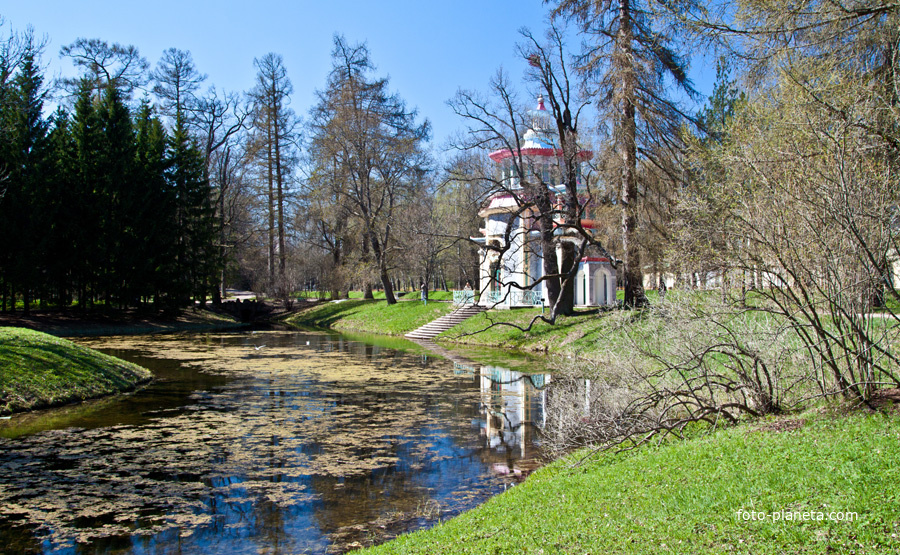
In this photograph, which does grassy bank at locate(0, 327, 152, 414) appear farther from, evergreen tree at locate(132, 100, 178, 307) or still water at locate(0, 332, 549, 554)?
evergreen tree at locate(132, 100, 178, 307)

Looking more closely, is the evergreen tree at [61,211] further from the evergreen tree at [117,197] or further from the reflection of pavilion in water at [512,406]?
the reflection of pavilion in water at [512,406]

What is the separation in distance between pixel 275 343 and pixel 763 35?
73.4 ft

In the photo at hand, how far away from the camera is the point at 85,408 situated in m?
12.5

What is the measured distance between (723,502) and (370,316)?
104 feet

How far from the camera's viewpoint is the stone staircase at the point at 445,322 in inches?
1137

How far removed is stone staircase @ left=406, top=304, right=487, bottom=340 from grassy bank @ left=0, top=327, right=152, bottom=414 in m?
14.6

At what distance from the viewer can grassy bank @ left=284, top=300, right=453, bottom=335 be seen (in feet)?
106

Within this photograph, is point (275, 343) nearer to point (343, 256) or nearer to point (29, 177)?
point (29, 177)

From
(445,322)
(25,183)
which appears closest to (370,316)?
(445,322)

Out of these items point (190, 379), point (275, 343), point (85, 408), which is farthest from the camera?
point (275, 343)

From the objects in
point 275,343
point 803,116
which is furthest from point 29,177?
point 803,116

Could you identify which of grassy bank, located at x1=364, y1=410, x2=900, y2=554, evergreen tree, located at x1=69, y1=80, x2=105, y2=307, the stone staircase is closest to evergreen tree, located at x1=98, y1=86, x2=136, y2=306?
evergreen tree, located at x1=69, y1=80, x2=105, y2=307

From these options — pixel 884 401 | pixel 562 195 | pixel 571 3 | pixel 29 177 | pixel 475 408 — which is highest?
pixel 571 3

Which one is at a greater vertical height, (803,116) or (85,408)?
(803,116)
